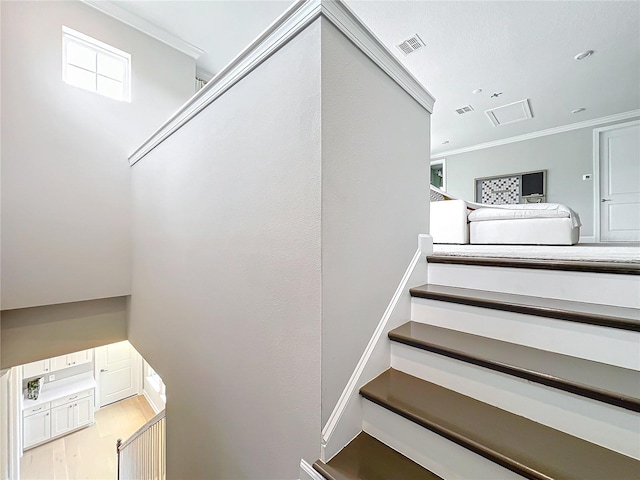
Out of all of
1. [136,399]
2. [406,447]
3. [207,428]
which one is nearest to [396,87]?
[406,447]

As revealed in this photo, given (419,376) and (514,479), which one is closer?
(514,479)

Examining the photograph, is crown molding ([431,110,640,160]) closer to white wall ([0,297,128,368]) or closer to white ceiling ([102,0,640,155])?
white ceiling ([102,0,640,155])

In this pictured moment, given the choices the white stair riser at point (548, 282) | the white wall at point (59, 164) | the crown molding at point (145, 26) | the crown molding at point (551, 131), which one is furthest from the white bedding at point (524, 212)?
the crown molding at point (145, 26)

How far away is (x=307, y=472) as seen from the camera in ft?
2.91

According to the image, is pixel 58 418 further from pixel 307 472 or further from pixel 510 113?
pixel 510 113

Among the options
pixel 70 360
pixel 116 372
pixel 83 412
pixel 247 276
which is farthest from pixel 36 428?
pixel 247 276

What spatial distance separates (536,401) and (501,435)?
0.57 feet

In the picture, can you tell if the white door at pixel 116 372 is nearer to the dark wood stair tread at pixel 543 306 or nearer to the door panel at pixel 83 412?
the door panel at pixel 83 412

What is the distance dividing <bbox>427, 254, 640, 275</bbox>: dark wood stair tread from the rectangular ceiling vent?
186 inches

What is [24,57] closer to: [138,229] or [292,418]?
[138,229]

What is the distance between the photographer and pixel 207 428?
4.99 feet

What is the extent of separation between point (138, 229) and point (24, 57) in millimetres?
1797

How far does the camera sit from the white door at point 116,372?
579 cm

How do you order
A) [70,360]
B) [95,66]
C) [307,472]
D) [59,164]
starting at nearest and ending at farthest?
[307,472]
[59,164]
[95,66]
[70,360]
